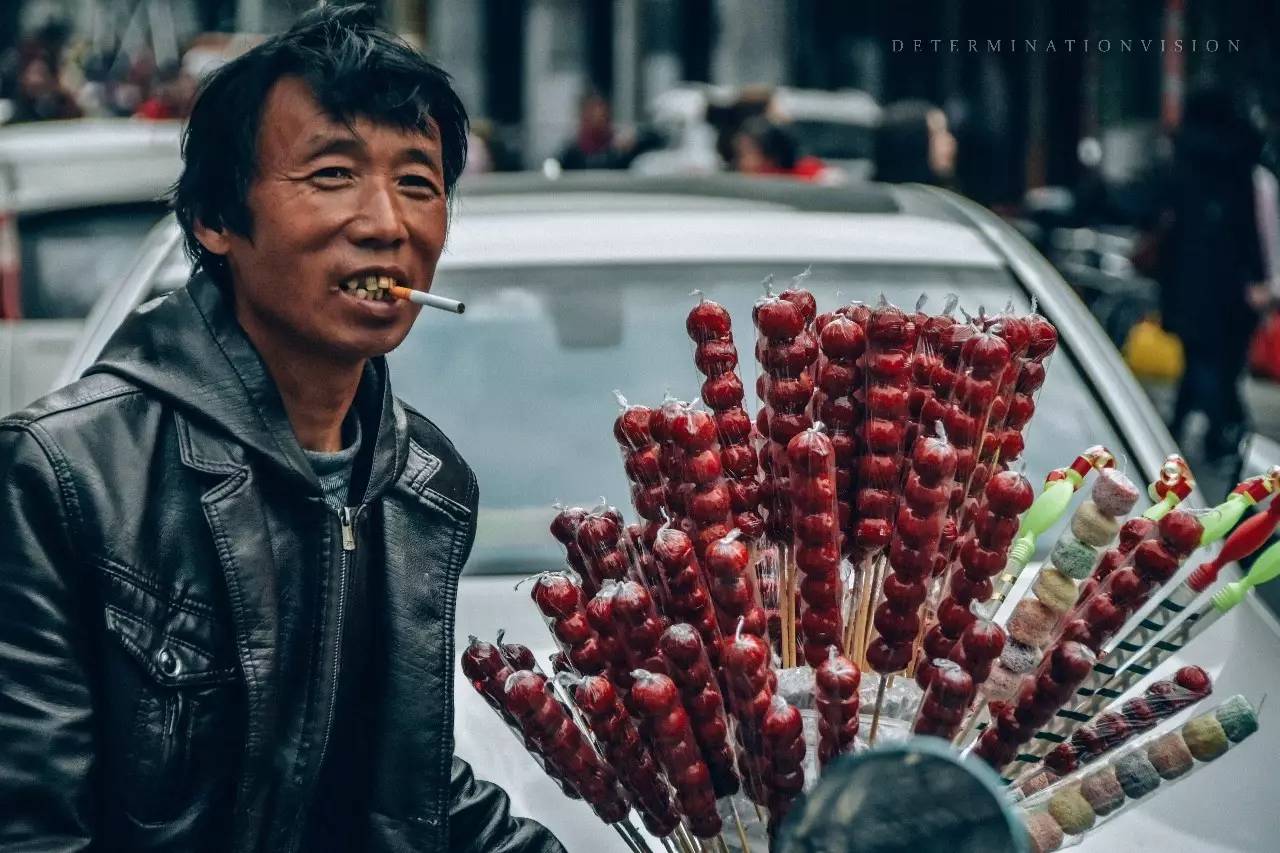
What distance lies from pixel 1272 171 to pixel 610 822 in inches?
333

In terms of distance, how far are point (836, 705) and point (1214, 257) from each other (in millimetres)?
8051

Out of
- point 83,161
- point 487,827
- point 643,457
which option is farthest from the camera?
point 83,161

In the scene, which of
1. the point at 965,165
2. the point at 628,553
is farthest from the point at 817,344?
the point at 965,165

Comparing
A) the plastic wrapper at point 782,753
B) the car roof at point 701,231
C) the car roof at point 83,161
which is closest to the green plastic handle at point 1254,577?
the plastic wrapper at point 782,753

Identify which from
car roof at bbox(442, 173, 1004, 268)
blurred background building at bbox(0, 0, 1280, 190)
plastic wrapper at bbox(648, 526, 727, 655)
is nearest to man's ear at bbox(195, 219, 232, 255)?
plastic wrapper at bbox(648, 526, 727, 655)

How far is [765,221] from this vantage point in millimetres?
3770

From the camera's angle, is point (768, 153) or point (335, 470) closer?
point (335, 470)

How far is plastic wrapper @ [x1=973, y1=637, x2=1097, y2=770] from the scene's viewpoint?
1660 millimetres

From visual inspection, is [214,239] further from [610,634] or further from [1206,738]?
[1206,738]

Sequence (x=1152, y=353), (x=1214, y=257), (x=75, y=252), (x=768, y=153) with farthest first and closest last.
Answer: (x=1152, y=353), (x=1214, y=257), (x=768, y=153), (x=75, y=252)

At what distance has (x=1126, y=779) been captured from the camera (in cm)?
174

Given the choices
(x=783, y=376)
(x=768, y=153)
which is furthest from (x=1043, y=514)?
(x=768, y=153)

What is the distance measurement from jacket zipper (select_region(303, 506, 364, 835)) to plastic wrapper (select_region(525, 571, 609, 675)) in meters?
0.21

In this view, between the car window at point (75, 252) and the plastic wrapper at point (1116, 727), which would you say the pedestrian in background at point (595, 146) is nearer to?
the car window at point (75, 252)
